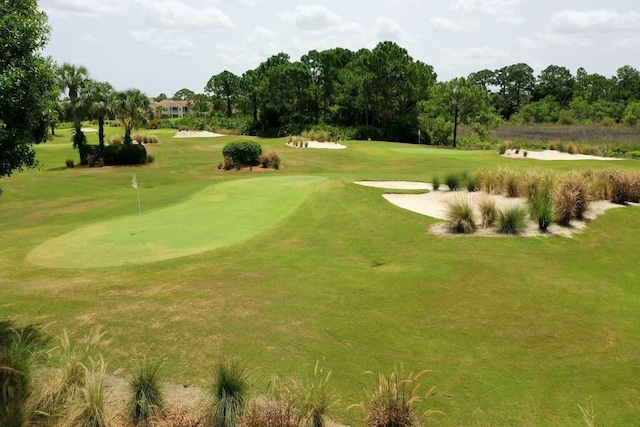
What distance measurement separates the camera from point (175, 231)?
14977mm

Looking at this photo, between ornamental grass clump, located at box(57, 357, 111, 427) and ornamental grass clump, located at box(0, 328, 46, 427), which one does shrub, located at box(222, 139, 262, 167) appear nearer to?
ornamental grass clump, located at box(0, 328, 46, 427)

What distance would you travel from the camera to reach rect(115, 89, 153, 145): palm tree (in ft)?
121

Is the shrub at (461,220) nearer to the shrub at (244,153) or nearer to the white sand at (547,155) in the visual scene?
the shrub at (244,153)

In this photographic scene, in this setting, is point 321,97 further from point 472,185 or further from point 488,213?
point 488,213

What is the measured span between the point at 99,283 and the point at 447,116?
5319 cm

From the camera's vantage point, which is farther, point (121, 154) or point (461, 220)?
point (121, 154)

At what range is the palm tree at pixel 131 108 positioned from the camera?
3681 cm

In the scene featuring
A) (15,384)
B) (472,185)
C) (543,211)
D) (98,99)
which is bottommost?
(15,384)

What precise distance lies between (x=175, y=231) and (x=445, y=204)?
9.31m

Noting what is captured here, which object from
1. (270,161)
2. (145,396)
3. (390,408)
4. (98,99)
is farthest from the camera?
(98,99)

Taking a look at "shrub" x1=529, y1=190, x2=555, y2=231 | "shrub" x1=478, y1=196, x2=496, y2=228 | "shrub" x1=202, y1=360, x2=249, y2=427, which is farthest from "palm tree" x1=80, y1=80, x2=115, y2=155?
"shrub" x1=202, y1=360, x2=249, y2=427

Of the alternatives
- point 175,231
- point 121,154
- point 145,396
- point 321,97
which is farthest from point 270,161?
point 321,97

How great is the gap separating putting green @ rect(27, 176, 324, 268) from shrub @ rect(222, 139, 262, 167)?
1298 centimetres

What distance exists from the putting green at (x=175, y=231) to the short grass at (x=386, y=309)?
13.9 inches
